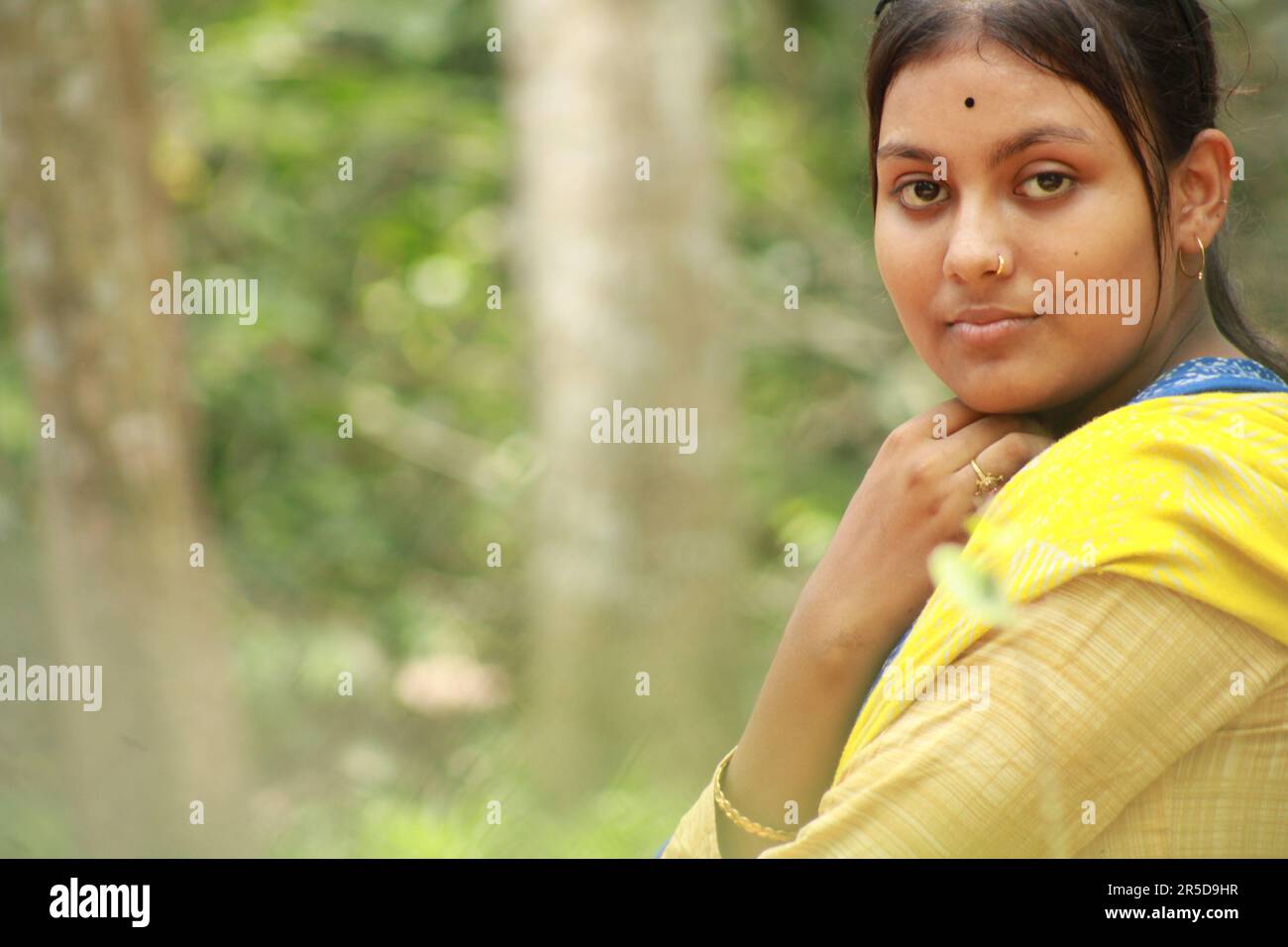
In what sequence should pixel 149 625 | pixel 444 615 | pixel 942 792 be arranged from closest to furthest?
pixel 942 792 < pixel 149 625 < pixel 444 615

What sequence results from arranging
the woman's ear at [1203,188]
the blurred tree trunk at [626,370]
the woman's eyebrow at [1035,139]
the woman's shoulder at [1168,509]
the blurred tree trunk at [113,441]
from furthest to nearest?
the blurred tree trunk at [626,370] < the blurred tree trunk at [113,441] < the woman's ear at [1203,188] < the woman's eyebrow at [1035,139] < the woman's shoulder at [1168,509]

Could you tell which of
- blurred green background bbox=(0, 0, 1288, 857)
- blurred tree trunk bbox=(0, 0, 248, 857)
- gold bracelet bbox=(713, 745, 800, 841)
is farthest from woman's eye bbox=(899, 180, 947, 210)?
blurred tree trunk bbox=(0, 0, 248, 857)

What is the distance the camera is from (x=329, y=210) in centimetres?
593

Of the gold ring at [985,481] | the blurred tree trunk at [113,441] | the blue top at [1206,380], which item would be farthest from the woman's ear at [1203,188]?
the blurred tree trunk at [113,441]

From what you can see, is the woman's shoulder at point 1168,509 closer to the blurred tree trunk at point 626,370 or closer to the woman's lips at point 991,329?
the woman's lips at point 991,329

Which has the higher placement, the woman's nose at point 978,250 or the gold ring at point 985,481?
the woman's nose at point 978,250

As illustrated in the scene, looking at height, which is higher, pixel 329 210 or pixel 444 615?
pixel 329 210

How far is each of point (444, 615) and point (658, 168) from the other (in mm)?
1944

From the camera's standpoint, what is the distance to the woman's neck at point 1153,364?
47.3 inches

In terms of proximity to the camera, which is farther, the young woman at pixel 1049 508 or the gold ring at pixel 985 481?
the gold ring at pixel 985 481

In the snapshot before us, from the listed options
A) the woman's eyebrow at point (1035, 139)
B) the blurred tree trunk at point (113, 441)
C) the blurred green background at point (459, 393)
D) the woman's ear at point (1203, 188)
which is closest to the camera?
the woman's eyebrow at point (1035, 139)

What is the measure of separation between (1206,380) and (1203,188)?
0.21 m

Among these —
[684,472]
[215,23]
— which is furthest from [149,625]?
[215,23]

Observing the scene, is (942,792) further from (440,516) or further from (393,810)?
(440,516)
